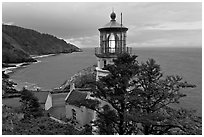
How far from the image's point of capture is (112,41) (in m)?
7.54

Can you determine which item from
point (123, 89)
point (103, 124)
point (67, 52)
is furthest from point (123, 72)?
point (67, 52)

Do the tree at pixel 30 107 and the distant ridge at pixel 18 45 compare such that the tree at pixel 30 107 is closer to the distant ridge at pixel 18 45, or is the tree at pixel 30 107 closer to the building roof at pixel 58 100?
the building roof at pixel 58 100

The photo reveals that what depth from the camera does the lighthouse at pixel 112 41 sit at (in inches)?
289

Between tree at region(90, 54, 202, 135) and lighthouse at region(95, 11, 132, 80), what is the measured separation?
52.1 inches

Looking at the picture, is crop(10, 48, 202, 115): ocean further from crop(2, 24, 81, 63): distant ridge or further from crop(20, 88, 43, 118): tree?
crop(20, 88, 43, 118): tree

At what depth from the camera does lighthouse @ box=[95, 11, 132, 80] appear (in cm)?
733

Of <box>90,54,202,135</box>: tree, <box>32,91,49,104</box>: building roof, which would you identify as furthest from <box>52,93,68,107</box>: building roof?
<box>90,54,202,135</box>: tree

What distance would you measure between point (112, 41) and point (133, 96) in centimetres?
266

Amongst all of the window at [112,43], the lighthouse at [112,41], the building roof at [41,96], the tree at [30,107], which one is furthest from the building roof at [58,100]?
the window at [112,43]

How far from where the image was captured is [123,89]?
570 centimetres

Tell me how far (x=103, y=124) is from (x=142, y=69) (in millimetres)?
1888

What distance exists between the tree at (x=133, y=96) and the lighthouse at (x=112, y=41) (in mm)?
1324

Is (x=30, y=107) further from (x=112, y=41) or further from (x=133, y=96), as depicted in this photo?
(x=133, y=96)

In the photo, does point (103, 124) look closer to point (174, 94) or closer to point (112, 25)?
point (174, 94)
